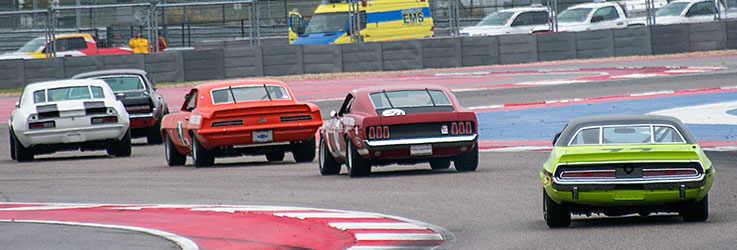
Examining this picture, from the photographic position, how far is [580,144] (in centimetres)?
991

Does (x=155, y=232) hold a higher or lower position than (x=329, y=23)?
lower

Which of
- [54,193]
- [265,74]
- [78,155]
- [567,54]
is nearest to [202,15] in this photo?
[265,74]

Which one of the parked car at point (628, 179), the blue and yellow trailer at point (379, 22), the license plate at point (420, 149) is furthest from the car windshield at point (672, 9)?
the parked car at point (628, 179)

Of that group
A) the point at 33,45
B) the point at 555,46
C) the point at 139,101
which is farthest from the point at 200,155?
the point at 33,45

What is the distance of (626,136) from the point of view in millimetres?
10188

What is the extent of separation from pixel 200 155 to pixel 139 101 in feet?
18.3

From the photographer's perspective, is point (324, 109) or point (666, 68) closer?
point (324, 109)

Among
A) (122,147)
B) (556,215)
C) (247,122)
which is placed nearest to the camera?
(556,215)

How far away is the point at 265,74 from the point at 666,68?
1153 centimetres

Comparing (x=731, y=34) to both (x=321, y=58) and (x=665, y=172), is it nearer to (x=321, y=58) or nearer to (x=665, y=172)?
(x=321, y=58)

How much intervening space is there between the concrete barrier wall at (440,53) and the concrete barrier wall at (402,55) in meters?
0.18

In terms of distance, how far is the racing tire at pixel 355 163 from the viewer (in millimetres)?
14820

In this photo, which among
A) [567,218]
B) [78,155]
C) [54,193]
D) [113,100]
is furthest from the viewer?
[78,155]

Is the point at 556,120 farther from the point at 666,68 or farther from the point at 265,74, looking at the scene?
the point at 265,74
